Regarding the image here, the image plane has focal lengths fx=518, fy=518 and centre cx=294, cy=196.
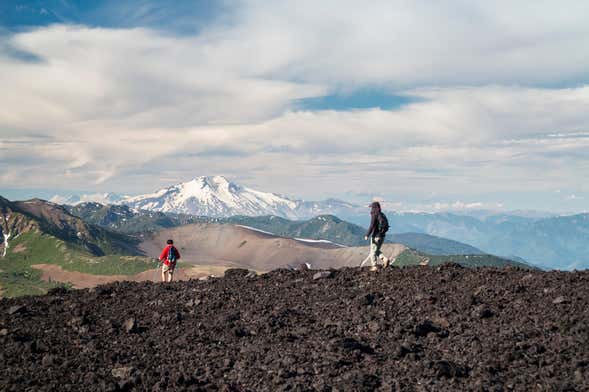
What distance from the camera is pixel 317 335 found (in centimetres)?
1725

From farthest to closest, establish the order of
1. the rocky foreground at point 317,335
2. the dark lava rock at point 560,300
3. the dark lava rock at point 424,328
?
the dark lava rock at point 560,300 → the dark lava rock at point 424,328 → the rocky foreground at point 317,335

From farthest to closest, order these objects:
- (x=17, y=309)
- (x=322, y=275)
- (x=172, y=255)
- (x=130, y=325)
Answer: (x=172, y=255)
(x=322, y=275)
(x=17, y=309)
(x=130, y=325)

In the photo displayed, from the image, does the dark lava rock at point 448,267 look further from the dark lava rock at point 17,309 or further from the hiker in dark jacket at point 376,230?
the dark lava rock at point 17,309

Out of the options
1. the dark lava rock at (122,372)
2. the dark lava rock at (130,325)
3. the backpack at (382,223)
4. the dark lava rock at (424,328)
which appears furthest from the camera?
the backpack at (382,223)

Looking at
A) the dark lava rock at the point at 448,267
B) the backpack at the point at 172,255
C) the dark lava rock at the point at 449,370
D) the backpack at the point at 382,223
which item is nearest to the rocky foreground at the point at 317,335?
the dark lava rock at the point at 449,370

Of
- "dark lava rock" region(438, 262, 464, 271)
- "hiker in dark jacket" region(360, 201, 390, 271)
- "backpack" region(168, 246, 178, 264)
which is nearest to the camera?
"dark lava rock" region(438, 262, 464, 271)

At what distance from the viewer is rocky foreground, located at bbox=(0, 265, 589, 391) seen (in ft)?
45.1

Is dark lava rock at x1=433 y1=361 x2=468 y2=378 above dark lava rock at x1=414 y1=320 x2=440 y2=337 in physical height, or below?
below

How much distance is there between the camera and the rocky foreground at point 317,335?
45.1 ft

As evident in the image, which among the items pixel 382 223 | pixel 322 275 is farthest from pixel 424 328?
pixel 382 223

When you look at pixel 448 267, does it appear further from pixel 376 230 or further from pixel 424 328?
pixel 424 328

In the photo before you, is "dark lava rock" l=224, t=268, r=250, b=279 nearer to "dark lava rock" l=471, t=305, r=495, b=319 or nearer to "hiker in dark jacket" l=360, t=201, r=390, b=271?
"hiker in dark jacket" l=360, t=201, r=390, b=271

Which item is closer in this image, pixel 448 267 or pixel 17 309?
pixel 17 309

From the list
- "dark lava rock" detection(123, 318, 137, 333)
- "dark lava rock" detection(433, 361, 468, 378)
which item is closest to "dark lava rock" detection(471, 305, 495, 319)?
"dark lava rock" detection(433, 361, 468, 378)
